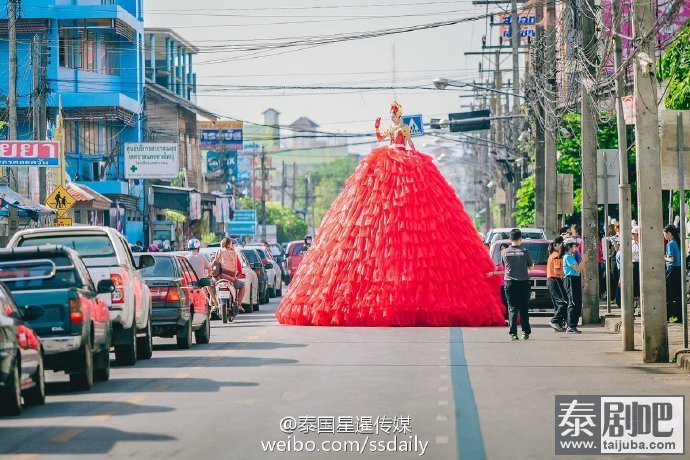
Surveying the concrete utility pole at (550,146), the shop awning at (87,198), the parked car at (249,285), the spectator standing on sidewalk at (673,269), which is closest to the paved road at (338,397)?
the spectator standing on sidewalk at (673,269)

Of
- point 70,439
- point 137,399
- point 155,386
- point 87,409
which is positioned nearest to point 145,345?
point 155,386

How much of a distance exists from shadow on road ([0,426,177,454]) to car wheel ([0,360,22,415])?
0.78 meters

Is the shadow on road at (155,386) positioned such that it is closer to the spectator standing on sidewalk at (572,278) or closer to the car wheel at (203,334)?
the car wheel at (203,334)

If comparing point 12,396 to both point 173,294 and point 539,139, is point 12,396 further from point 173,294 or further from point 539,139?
point 539,139

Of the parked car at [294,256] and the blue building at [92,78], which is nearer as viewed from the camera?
the parked car at [294,256]

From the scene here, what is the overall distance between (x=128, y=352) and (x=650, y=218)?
7585 millimetres

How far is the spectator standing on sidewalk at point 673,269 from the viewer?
1154 inches

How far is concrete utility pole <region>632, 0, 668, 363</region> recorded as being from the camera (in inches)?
863

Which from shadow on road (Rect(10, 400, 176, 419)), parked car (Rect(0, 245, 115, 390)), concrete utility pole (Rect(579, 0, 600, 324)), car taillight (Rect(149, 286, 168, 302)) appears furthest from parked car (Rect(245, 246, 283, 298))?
shadow on road (Rect(10, 400, 176, 419))

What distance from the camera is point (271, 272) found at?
5044 cm

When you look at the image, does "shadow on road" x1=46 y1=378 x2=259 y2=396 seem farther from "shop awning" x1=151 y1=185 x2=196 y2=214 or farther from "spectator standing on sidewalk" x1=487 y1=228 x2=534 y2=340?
"shop awning" x1=151 y1=185 x2=196 y2=214

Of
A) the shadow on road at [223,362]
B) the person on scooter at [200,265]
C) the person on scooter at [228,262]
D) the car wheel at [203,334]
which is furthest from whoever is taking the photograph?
the person on scooter at [228,262]

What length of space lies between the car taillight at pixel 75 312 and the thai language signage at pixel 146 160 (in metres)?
53.2

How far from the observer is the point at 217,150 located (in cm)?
11456
